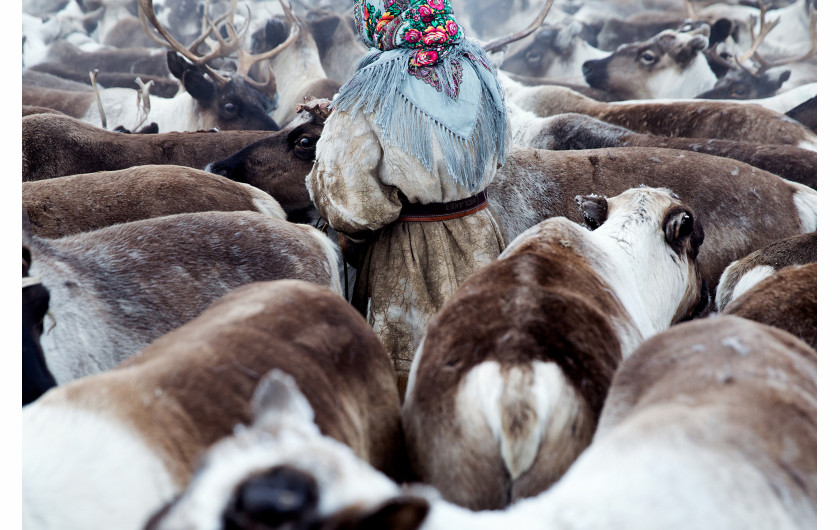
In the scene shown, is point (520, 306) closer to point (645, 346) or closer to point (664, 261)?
point (645, 346)

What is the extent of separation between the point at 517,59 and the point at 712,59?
3.13 meters

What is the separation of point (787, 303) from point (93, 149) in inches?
149

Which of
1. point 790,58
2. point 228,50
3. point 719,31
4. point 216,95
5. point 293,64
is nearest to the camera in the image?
point 216,95

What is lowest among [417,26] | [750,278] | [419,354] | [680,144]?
[680,144]

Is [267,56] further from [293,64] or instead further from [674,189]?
→ [674,189]

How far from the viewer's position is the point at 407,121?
8.76 feet

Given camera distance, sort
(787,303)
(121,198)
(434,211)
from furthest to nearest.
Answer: (121,198) < (434,211) < (787,303)

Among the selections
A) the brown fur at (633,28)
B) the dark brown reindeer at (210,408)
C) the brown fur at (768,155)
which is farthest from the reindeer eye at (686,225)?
Result: the brown fur at (633,28)

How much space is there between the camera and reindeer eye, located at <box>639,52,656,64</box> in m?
7.58

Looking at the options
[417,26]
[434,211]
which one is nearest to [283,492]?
[434,211]

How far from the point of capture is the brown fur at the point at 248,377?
55.2 inches

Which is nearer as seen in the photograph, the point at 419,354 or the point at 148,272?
the point at 419,354

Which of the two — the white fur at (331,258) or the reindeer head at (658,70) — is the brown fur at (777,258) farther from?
the reindeer head at (658,70)

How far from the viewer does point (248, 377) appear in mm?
1583
